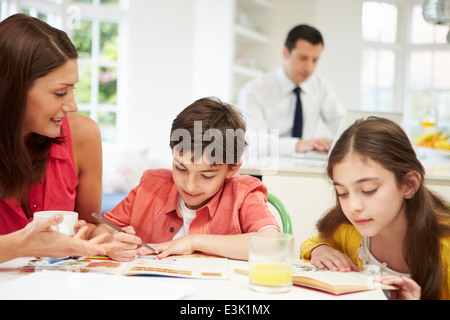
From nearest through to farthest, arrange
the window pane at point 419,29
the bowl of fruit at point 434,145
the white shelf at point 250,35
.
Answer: the bowl of fruit at point 434,145
the white shelf at point 250,35
the window pane at point 419,29

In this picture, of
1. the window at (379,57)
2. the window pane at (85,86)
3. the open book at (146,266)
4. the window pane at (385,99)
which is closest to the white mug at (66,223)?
the open book at (146,266)

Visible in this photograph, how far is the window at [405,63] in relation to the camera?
7245 mm

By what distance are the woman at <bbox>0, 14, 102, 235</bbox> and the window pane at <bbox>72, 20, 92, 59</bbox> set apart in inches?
156

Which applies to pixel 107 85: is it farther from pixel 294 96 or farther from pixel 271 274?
pixel 271 274

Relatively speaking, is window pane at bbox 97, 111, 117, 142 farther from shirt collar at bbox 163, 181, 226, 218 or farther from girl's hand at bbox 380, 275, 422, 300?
girl's hand at bbox 380, 275, 422, 300

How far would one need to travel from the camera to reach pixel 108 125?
565 cm

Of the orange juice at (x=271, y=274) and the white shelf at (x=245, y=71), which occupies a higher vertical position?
the white shelf at (x=245, y=71)

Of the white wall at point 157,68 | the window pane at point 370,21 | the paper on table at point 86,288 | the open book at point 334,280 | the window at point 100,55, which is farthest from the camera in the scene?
the window pane at point 370,21

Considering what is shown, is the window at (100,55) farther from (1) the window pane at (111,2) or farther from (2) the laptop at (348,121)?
(2) the laptop at (348,121)

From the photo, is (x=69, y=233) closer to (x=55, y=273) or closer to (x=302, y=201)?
(x=55, y=273)

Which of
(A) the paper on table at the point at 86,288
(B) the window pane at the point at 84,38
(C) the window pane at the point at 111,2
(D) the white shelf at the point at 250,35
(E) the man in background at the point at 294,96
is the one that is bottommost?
(A) the paper on table at the point at 86,288

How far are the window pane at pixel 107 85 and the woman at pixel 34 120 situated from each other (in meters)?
3.97

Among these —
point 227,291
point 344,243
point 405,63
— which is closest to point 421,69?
point 405,63

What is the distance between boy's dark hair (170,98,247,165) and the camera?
1.55 m
